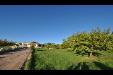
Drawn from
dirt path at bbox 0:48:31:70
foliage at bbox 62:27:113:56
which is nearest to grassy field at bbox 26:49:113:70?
dirt path at bbox 0:48:31:70

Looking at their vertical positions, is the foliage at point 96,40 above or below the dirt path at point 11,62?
above

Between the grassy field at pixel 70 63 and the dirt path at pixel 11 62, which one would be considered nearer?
the grassy field at pixel 70 63

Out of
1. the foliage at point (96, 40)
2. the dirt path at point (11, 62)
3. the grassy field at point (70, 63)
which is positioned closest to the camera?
the grassy field at point (70, 63)

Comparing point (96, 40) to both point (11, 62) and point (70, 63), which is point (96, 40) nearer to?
point (11, 62)

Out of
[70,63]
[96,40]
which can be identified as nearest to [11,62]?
[70,63]

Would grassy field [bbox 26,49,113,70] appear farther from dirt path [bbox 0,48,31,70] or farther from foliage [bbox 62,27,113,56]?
foliage [bbox 62,27,113,56]

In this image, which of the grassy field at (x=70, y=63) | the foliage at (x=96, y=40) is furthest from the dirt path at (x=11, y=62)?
the foliage at (x=96, y=40)

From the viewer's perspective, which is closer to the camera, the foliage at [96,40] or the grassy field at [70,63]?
the grassy field at [70,63]

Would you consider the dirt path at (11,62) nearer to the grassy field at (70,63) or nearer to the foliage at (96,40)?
the grassy field at (70,63)

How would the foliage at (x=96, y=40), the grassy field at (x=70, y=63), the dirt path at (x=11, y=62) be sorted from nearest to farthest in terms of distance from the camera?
the grassy field at (x=70, y=63) < the dirt path at (x=11, y=62) < the foliage at (x=96, y=40)

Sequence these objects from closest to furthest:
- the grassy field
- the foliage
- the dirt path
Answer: the grassy field → the dirt path → the foliage

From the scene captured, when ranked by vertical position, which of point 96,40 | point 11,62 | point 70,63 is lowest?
point 11,62

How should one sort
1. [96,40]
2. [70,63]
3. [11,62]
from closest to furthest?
[70,63] < [11,62] < [96,40]
